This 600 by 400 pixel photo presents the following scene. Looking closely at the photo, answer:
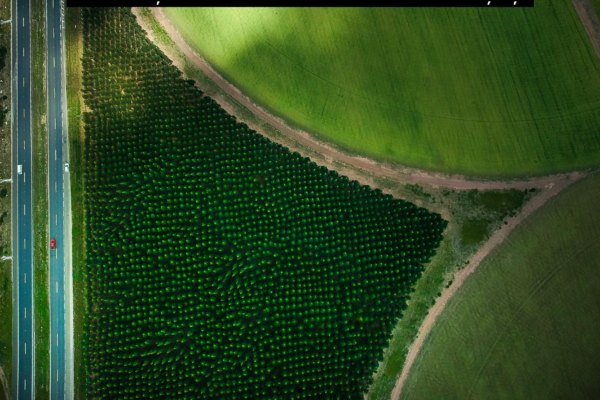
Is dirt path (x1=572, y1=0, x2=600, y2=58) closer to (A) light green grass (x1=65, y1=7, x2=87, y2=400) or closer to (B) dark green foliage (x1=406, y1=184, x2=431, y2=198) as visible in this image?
(B) dark green foliage (x1=406, y1=184, x2=431, y2=198)

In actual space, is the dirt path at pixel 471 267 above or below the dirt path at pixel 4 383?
above

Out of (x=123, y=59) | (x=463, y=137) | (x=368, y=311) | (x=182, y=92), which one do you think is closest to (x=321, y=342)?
(x=368, y=311)

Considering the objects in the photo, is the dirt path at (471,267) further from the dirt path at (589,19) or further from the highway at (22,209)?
the highway at (22,209)

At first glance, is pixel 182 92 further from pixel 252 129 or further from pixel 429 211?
pixel 429 211

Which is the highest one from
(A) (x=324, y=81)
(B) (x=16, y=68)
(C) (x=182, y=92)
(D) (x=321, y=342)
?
(A) (x=324, y=81)

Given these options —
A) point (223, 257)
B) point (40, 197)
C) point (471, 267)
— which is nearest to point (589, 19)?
point (471, 267)

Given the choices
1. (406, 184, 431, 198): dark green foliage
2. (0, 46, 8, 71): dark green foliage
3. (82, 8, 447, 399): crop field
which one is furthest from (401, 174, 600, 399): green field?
(0, 46, 8, 71): dark green foliage

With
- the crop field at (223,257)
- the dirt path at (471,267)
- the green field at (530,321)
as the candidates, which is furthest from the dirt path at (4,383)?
the green field at (530,321)
